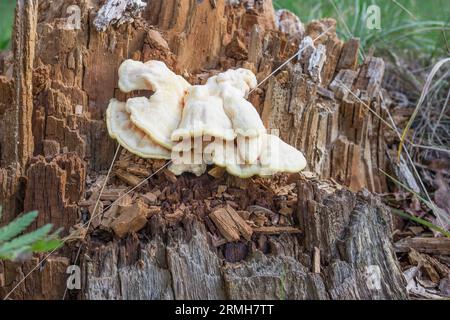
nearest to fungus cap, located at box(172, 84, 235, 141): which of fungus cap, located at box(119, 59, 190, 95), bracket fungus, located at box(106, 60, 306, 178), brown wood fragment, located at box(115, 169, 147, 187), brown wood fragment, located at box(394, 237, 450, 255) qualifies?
bracket fungus, located at box(106, 60, 306, 178)

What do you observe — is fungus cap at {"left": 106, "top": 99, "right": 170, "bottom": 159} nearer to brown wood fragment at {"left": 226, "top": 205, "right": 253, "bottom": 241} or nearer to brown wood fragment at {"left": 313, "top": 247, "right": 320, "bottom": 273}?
brown wood fragment at {"left": 226, "top": 205, "right": 253, "bottom": 241}

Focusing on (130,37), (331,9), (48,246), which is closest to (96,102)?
(130,37)

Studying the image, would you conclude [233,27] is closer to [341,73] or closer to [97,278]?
[341,73]

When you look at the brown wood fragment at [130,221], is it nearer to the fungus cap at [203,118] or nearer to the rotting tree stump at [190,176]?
the rotting tree stump at [190,176]

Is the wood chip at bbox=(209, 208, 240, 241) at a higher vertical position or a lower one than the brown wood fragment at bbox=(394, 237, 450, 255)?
higher

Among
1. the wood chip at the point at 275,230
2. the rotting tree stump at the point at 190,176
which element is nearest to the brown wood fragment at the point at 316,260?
the rotting tree stump at the point at 190,176

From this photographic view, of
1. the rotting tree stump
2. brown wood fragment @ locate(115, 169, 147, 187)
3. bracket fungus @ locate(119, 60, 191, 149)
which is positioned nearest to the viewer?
the rotting tree stump

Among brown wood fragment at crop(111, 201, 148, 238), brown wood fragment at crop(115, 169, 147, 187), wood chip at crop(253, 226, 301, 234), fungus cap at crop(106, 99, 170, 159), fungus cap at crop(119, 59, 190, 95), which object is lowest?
wood chip at crop(253, 226, 301, 234)
